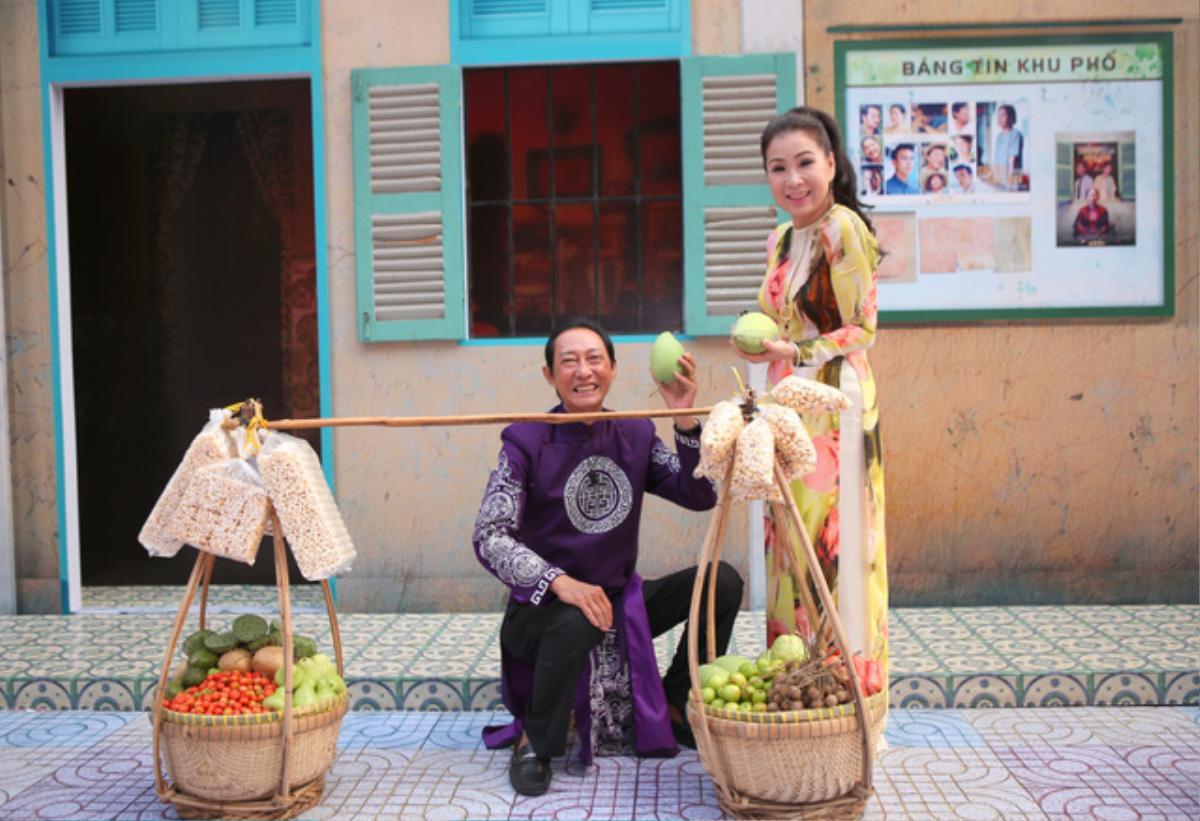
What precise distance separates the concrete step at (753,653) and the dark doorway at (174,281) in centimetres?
128

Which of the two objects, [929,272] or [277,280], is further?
[277,280]

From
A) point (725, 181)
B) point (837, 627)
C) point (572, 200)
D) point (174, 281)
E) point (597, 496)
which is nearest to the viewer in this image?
point (837, 627)

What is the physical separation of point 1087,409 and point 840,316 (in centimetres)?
250

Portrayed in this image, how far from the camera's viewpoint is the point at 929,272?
549cm

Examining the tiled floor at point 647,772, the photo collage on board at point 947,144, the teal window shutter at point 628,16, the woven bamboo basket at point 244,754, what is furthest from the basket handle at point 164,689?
the photo collage on board at point 947,144

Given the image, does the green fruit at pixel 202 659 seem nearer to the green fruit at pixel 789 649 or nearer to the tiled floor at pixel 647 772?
the tiled floor at pixel 647 772

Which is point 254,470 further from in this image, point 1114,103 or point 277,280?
point 1114,103

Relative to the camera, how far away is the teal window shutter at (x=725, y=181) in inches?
213

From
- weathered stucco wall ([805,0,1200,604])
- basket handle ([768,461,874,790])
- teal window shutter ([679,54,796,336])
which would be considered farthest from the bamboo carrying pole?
weathered stucco wall ([805,0,1200,604])

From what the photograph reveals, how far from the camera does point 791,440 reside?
10.7 feet

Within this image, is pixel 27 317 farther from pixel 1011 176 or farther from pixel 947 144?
pixel 1011 176

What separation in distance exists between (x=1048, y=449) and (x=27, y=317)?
4869 mm

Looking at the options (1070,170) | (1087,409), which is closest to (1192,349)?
(1087,409)

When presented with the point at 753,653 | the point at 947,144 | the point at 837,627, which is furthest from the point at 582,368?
the point at 947,144
